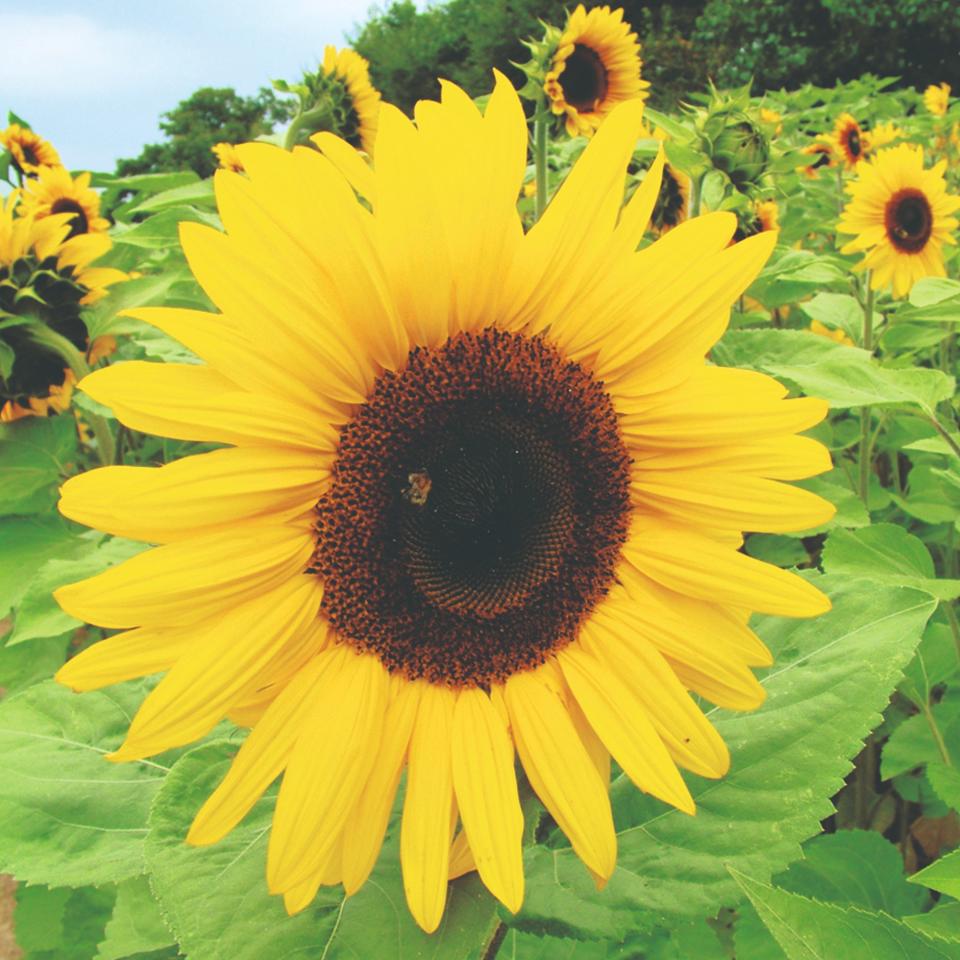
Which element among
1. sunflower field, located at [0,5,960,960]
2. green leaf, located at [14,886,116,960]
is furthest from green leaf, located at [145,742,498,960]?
green leaf, located at [14,886,116,960]

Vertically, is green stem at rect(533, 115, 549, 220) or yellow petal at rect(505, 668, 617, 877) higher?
green stem at rect(533, 115, 549, 220)

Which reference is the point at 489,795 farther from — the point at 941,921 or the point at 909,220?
the point at 909,220

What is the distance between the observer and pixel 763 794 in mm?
860

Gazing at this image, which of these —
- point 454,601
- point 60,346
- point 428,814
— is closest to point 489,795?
point 428,814

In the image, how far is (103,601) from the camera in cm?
69

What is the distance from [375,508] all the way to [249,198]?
293 mm

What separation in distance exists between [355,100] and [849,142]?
307cm

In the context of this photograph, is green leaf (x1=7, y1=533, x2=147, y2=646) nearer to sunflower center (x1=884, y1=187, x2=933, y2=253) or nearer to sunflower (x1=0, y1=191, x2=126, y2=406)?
sunflower (x1=0, y1=191, x2=126, y2=406)

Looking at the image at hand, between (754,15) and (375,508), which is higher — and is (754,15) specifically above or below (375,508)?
above

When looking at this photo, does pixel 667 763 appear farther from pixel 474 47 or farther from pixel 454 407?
pixel 474 47

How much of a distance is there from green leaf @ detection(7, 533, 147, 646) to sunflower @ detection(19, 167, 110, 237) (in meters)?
1.50

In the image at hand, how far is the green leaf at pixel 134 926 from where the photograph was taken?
1117 mm

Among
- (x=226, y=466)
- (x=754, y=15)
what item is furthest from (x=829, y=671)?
(x=754, y=15)

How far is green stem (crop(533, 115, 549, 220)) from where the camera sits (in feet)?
5.43
